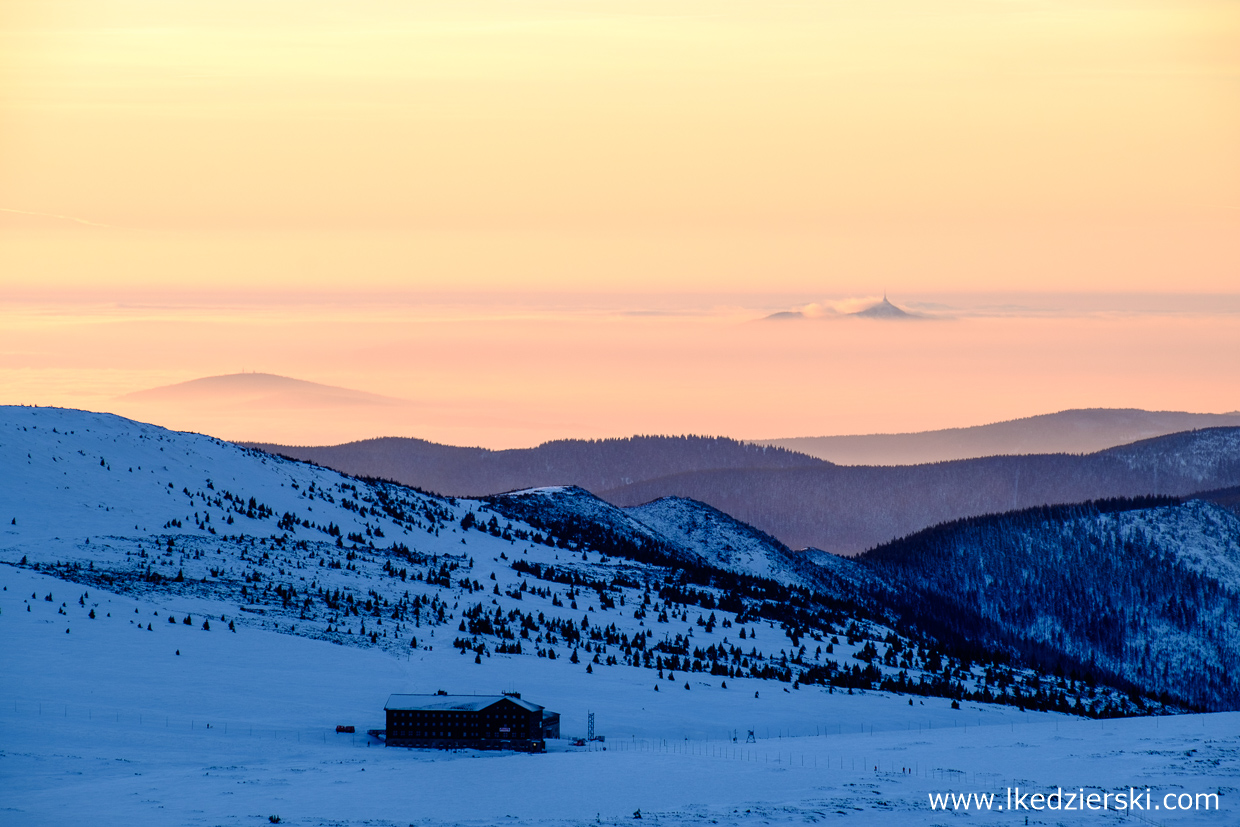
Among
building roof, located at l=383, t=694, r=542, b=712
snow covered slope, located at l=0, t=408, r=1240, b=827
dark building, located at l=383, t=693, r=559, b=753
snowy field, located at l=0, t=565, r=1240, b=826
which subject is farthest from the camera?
building roof, located at l=383, t=694, r=542, b=712

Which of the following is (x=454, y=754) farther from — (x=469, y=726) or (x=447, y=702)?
(x=447, y=702)

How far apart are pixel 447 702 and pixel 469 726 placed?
2.39 meters

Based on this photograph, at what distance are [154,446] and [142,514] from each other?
3176 centimetres

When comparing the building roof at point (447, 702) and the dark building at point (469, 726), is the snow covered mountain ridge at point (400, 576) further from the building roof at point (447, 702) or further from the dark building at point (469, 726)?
the dark building at point (469, 726)

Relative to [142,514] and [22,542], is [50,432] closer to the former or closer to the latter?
[142,514]

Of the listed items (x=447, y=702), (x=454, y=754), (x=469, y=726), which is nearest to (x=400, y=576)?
(x=447, y=702)

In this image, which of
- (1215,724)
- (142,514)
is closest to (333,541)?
(142,514)

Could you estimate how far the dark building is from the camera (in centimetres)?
8569

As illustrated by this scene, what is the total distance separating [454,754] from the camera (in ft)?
276

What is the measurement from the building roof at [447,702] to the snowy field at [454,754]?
2.87 meters

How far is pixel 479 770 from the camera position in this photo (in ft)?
256

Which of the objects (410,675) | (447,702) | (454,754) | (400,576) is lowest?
(454,754)

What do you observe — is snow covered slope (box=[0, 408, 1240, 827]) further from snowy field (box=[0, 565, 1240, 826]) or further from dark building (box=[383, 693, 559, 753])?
dark building (box=[383, 693, 559, 753])

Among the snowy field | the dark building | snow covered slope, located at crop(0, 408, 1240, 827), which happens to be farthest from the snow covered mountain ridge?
the dark building
